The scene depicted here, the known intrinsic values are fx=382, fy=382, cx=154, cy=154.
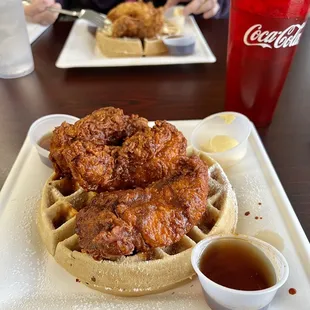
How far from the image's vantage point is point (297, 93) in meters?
2.46

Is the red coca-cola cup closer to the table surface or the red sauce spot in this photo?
the table surface

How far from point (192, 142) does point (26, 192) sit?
0.77 meters

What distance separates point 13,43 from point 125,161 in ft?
5.95

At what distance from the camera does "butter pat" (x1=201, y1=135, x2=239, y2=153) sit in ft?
5.74

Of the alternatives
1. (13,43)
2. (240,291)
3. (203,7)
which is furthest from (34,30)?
(240,291)

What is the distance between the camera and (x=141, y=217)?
45.9 inches

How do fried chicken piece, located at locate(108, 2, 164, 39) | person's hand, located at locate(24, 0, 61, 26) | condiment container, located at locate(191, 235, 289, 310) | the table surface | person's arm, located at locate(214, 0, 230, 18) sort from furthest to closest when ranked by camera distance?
1. person's arm, located at locate(214, 0, 230, 18)
2. person's hand, located at locate(24, 0, 61, 26)
3. fried chicken piece, located at locate(108, 2, 164, 39)
4. the table surface
5. condiment container, located at locate(191, 235, 289, 310)

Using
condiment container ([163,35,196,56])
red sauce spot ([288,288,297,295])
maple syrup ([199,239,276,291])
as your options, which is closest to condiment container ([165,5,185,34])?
condiment container ([163,35,196,56])

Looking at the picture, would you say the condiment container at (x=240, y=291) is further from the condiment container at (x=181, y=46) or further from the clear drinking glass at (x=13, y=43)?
the clear drinking glass at (x=13, y=43)

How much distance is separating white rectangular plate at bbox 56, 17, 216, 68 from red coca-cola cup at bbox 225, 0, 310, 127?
0.72 m

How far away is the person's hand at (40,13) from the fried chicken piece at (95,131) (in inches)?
93.7

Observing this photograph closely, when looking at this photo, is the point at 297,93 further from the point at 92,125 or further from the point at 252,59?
the point at 92,125

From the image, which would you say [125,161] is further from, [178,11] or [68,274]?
[178,11]

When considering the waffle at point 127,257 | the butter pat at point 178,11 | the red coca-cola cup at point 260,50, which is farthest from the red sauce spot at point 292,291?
the butter pat at point 178,11
